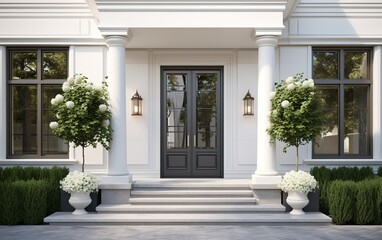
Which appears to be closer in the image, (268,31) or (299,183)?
(299,183)

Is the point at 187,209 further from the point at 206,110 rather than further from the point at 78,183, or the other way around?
the point at 206,110

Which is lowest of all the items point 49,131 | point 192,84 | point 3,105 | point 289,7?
point 49,131

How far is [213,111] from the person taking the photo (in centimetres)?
1127

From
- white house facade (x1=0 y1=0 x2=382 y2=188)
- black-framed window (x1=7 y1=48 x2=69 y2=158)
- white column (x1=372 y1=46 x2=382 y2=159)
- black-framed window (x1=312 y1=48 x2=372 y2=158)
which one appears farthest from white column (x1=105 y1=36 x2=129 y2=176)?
white column (x1=372 y1=46 x2=382 y2=159)

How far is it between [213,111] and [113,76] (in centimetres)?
309

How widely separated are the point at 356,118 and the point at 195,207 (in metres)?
5.04

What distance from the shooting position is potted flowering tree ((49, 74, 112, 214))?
8.71 meters

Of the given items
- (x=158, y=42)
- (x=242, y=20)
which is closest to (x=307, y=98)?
(x=242, y=20)

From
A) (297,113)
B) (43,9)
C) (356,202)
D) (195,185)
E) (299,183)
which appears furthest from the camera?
(43,9)

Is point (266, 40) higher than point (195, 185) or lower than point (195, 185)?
higher

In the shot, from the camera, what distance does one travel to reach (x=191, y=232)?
7.73 m

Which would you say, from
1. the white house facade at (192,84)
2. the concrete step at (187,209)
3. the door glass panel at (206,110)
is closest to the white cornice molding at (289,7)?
the white house facade at (192,84)

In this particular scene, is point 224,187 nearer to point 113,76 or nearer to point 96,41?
point 113,76

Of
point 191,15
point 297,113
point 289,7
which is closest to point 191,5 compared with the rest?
point 191,15
